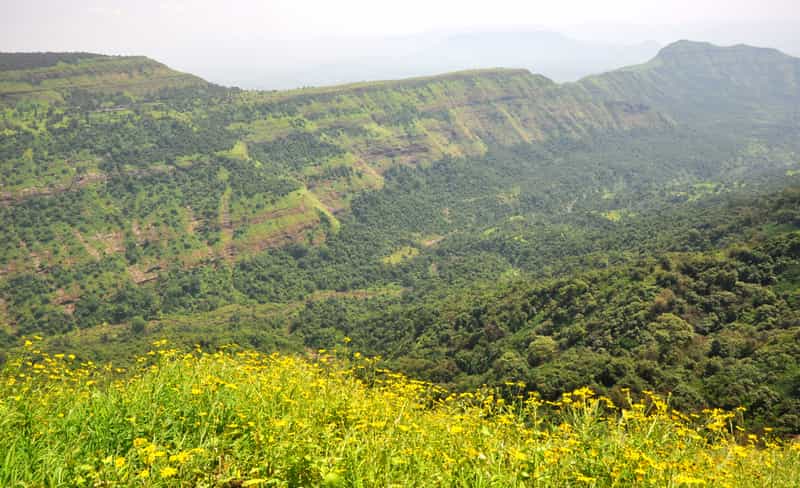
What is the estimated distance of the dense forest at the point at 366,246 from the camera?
3675 centimetres

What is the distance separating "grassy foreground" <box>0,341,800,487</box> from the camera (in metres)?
5.50

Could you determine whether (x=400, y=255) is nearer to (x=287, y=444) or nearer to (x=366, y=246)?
(x=366, y=246)

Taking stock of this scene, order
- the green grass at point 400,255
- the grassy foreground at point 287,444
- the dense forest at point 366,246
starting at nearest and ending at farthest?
the grassy foreground at point 287,444, the dense forest at point 366,246, the green grass at point 400,255

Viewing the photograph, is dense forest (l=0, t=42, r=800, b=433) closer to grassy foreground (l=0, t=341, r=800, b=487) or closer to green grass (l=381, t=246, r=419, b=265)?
green grass (l=381, t=246, r=419, b=265)

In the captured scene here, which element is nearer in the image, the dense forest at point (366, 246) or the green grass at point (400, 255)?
the dense forest at point (366, 246)

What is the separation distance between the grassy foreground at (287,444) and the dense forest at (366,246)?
2676 millimetres

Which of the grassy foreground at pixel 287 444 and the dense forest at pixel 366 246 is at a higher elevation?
the grassy foreground at pixel 287 444

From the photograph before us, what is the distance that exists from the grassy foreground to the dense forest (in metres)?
2.68

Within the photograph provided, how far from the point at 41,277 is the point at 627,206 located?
6313 inches

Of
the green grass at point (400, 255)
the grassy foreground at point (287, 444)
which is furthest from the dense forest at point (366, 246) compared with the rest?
the grassy foreground at point (287, 444)

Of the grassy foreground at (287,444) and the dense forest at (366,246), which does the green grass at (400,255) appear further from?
the grassy foreground at (287,444)

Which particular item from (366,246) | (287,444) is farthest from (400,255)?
(287,444)

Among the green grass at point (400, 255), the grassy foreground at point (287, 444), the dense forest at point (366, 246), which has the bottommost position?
the green grass at point (400, 255)

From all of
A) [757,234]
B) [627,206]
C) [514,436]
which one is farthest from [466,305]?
[627,206]
